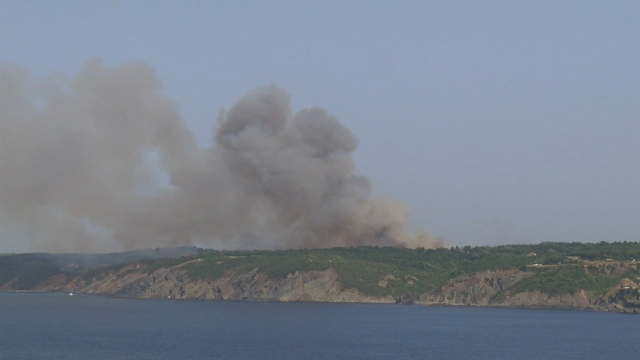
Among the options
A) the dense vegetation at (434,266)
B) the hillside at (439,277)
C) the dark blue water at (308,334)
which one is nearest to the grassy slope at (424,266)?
the dense vegetation at (434,266)

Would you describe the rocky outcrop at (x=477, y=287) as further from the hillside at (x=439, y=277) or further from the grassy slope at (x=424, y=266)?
the grassy slope at (x=424, y=266)

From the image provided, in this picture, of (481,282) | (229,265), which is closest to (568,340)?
(481,282)

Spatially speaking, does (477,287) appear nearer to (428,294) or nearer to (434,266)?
(428,294)

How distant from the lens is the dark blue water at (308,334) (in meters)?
92.8

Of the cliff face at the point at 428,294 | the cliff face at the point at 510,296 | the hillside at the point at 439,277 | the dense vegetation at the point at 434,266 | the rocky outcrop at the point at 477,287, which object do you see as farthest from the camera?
the rocky outcrop at the point at 477,287

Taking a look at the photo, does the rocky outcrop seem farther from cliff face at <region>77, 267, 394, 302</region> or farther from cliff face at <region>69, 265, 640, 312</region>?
cliff face at <region>77, 267, 394, 302</region>

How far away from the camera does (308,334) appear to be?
363 ft

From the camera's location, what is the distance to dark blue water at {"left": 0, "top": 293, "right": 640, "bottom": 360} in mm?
92812

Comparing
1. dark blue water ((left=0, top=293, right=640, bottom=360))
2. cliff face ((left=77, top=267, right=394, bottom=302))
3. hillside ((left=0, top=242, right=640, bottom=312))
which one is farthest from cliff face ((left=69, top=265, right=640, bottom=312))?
dark blue water ((left=0, top=293, right=640, bottom=360))

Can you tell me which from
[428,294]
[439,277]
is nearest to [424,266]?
[439,277]

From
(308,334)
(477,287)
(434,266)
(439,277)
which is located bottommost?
(308,334)

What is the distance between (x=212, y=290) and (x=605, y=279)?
84.6m

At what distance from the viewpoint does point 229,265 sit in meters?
196

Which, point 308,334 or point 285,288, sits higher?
point 285,288
